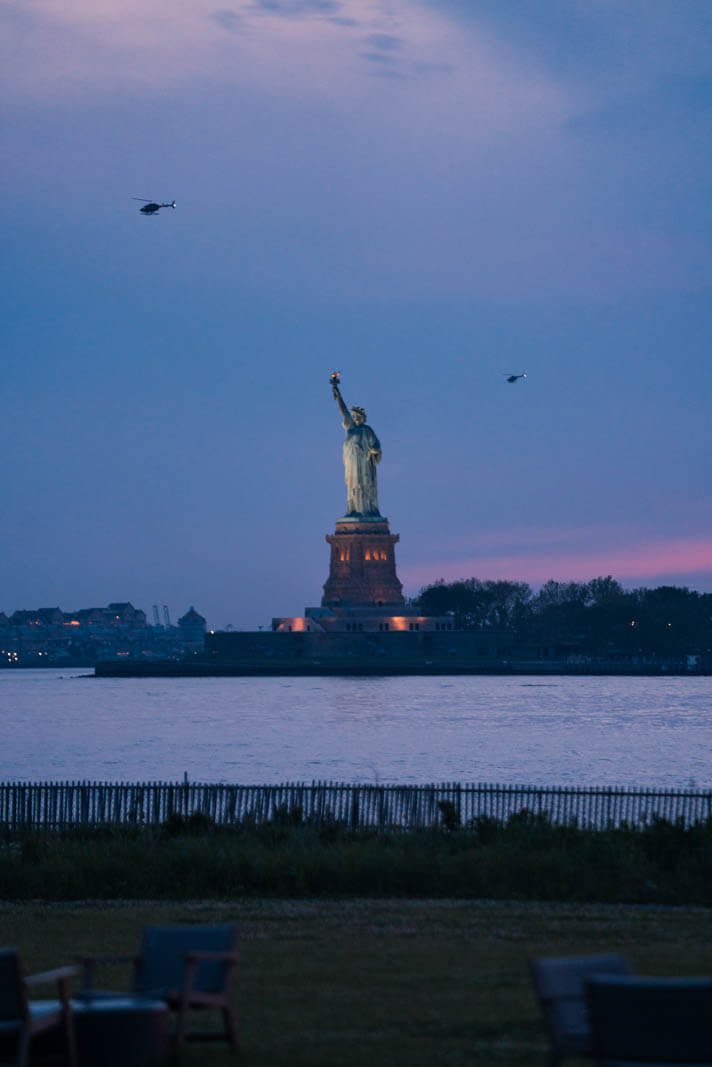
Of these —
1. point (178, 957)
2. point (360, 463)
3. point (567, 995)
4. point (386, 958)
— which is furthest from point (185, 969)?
point (360, 463)

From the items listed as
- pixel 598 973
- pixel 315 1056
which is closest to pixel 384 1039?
pixel 315 1056

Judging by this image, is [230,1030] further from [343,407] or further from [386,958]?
[343,407]

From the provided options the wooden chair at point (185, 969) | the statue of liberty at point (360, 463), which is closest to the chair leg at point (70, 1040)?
the wooden chair at point (185, 969)

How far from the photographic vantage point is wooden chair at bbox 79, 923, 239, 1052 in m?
8.73

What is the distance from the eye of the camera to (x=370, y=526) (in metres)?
136

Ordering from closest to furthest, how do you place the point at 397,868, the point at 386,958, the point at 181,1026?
the point at 181,1026 → the point at 386,958 → the point at 397,868

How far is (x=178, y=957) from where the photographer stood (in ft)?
29.1

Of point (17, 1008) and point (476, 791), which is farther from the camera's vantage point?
point (476, 791)

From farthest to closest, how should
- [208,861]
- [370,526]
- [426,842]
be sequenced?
[370,526]
[426,842]
[208,861]

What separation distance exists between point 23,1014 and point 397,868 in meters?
10.8

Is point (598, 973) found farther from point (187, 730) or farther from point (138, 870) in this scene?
point (187, 730)

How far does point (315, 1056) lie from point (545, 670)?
147779 mm

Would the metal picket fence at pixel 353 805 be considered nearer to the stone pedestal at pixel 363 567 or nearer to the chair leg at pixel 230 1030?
the chair leg at pixel 230 1030

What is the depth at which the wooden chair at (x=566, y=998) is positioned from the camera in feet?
24.8
